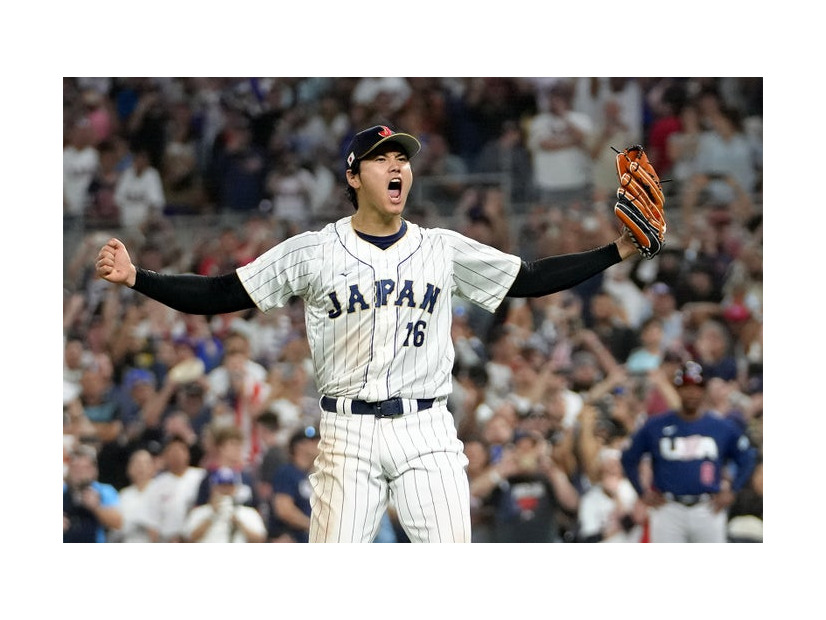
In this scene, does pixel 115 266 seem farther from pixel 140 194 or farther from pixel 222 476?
pixel 140 194

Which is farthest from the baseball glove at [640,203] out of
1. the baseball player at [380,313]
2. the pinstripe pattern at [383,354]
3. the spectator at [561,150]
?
the spectator at [561,150]

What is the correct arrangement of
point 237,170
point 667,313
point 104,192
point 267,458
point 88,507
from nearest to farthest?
point 88,507, point 267,458, point 667,313, point 104,192, point 237,170

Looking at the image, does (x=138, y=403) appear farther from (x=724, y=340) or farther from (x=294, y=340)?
(x=724, y=340)

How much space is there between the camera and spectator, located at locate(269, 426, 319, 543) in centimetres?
680

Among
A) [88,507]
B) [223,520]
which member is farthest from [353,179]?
[88,507]

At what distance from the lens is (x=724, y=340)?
26.5 ft

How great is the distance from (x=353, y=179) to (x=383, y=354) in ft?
2.00

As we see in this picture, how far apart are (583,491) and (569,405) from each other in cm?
73

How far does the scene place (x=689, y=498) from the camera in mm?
6500

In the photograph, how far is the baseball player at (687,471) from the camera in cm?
649

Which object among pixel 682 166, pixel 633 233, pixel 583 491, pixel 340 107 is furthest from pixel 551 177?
pixel 633 233

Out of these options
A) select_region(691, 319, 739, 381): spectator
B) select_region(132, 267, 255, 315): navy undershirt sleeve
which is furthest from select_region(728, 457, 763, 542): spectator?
select_region(132, 267, 255, 315): navy undershirt sleeve

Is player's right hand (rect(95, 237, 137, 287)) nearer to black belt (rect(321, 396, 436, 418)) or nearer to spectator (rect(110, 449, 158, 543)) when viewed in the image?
black belt (rect(321, 396, 436, 418))

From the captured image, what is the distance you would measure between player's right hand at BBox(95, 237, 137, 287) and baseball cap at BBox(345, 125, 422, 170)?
0.81 m
